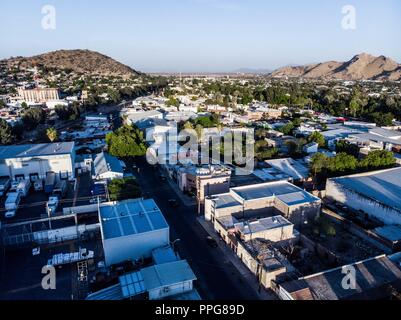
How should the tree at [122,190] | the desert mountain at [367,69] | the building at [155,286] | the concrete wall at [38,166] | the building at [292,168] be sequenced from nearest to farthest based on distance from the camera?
the building at [155,286], the tree at [122,190], the concrete wall at [38,166], the building at [292,168], the desert mountain at [367,69]

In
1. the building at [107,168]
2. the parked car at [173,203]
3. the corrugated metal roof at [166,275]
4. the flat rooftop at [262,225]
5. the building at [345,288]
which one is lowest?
the building at [345,288]

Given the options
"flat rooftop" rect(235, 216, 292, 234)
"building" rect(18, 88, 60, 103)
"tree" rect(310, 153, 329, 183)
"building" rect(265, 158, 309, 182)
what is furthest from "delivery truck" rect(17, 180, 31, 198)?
"building" rect(18, 88, 60, 103)

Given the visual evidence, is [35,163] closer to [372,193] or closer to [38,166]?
[38,166]

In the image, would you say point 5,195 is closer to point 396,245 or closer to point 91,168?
point 91,168

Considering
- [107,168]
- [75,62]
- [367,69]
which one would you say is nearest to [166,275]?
[107,168]

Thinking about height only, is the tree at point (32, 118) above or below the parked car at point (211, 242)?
above

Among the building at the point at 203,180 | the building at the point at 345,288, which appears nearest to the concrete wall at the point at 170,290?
the building at the point at 345,288

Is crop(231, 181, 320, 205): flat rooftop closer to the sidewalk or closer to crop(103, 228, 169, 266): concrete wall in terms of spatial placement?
the sidewalk

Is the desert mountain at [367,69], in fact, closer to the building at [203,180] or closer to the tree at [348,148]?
the tree at [348,148]
